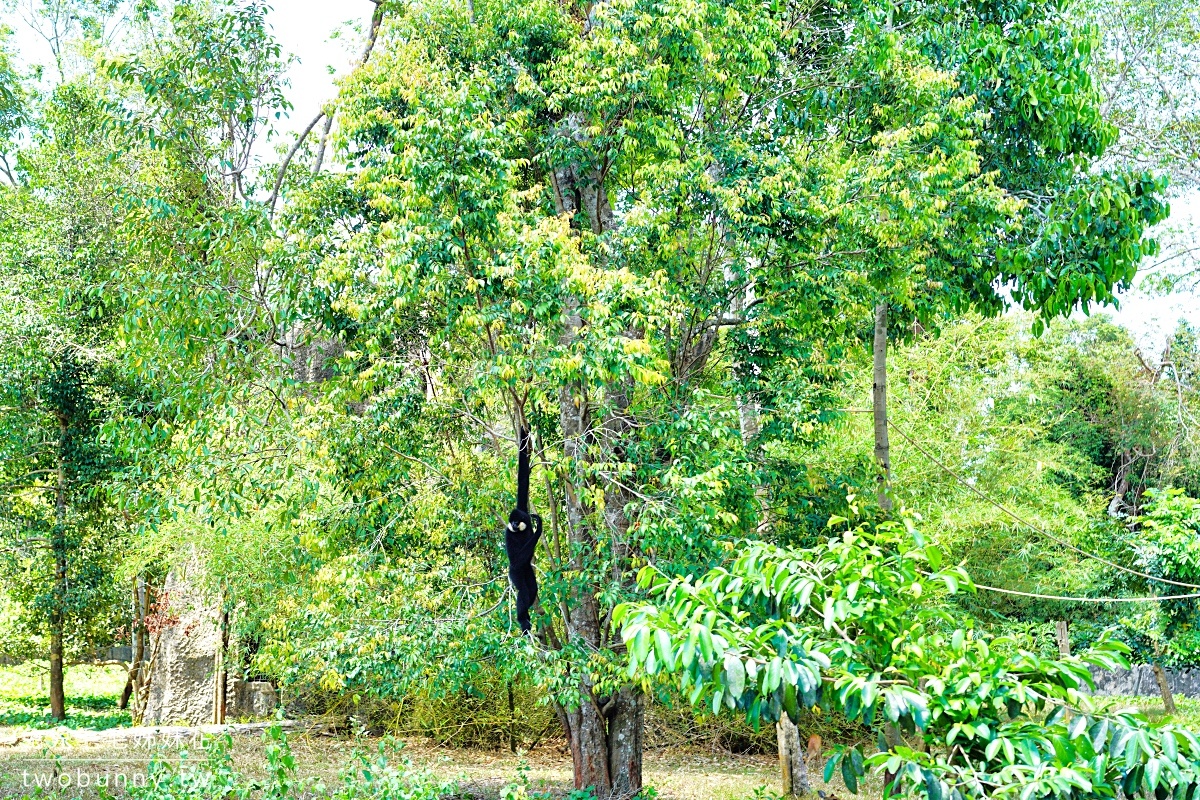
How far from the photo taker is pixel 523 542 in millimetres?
6066

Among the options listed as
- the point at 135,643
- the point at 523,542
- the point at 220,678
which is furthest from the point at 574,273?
the point at 135,643

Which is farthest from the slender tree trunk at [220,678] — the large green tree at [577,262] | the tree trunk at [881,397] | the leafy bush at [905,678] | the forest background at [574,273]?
the leafy bush at [905,678]

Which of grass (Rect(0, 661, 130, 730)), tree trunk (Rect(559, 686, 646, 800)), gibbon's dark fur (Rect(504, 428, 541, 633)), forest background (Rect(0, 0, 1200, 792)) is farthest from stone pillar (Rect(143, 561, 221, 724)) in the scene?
gibbon's dark fur (Rect(504, 428, 541, 633))

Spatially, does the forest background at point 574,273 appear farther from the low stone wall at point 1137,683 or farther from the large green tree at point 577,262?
the low stone wall at point 1137,683

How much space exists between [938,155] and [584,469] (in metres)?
3.29

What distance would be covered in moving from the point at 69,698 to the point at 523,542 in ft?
47.8

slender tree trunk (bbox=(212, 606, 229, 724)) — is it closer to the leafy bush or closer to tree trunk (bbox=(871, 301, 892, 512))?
tree trunk (bbox=(871, 301, 892, 512))

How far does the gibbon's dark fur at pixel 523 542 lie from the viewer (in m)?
5.82

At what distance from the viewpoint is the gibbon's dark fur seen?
229 inches

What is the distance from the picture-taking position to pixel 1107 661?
2.79 meters

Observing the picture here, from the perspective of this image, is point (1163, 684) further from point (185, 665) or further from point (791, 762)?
point (185, 665)

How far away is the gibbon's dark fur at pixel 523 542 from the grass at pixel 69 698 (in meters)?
8.28

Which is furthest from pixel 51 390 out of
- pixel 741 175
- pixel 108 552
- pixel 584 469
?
pixel 741 175

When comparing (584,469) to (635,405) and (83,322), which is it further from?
(83,322)
